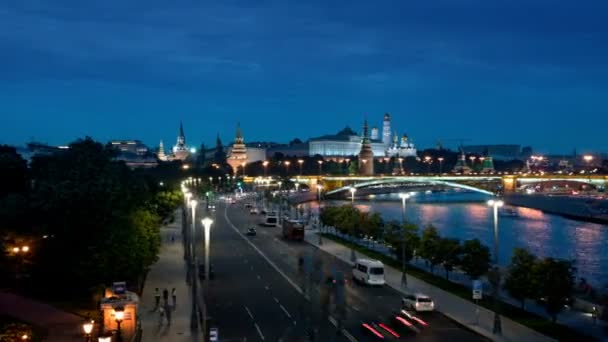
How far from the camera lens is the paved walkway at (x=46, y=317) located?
59.4ft

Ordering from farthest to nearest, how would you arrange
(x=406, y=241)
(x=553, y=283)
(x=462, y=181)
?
(x=462, y=181) < (x=406, y=241) < (x=553, y=283)

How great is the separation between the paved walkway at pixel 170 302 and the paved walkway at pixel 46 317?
5.67ft

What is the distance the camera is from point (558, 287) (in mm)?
20969

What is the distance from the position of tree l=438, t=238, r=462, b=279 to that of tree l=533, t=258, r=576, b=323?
6.70m

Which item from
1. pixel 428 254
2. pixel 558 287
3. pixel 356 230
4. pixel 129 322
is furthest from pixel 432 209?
pixel 129 322

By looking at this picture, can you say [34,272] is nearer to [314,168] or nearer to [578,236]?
[578,236]

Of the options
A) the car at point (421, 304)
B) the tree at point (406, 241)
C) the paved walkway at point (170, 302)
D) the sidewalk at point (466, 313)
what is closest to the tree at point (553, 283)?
the sidewalk at point (466, 313)

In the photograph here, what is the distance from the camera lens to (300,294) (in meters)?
25.1

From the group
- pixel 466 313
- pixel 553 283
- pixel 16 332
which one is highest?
pixel 16 332

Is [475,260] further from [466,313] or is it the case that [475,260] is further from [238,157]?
[238,157]

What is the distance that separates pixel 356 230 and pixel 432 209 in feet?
135

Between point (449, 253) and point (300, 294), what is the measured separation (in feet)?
22.8

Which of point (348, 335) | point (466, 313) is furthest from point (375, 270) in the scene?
point (348, 335)

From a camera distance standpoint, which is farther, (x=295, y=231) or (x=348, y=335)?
(x=295, y=231)
